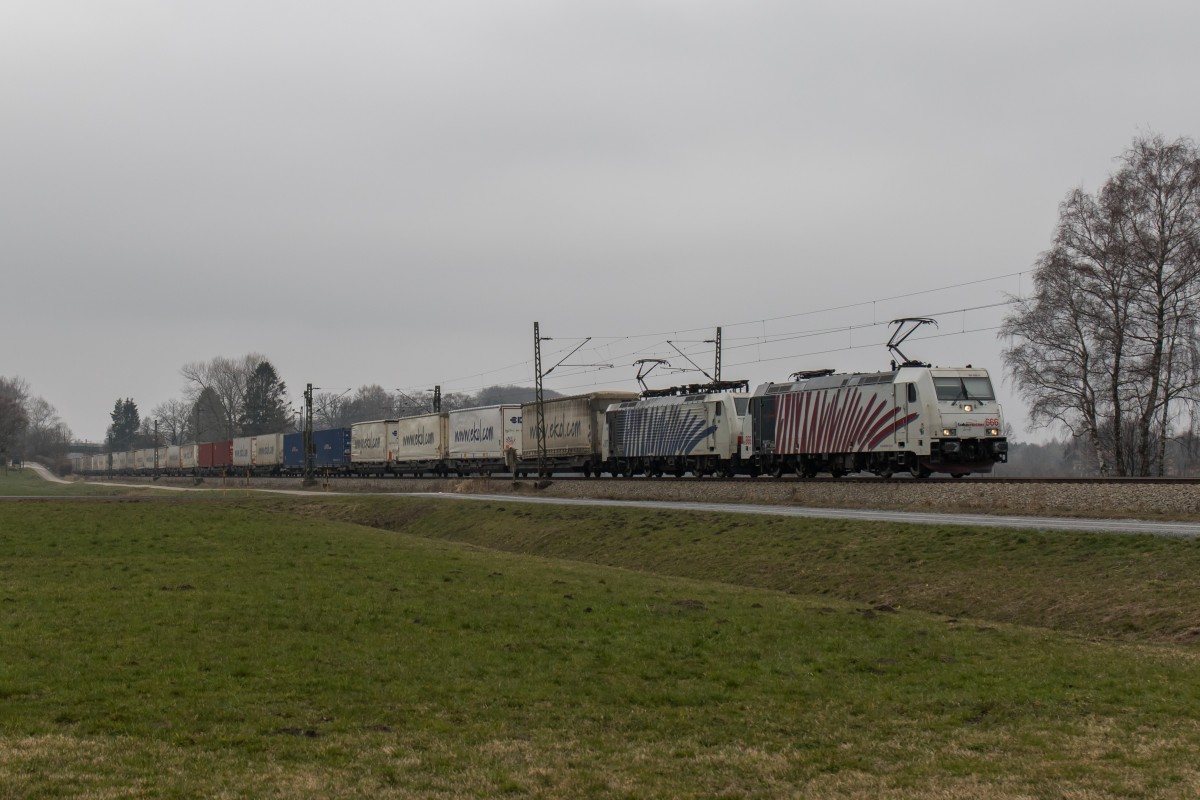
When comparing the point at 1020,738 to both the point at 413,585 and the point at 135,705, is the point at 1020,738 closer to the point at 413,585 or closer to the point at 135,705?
the point at 135,705

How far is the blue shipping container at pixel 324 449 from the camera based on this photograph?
3492 inches

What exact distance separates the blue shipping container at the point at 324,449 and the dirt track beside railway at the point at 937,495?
3735 centimetres

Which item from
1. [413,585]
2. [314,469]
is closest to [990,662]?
[413,585]

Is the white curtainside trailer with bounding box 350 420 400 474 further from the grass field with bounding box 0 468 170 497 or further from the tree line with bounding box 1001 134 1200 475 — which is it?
the tree line with bounding box 1001 134 1200 475

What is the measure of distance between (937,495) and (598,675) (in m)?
23.3

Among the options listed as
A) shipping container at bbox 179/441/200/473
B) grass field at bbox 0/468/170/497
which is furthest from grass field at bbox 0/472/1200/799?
shipping container at bbox 179/441/200/473

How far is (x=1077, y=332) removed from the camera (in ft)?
167

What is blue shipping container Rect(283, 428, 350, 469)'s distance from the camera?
8869 centimetres

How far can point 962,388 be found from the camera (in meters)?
38.6

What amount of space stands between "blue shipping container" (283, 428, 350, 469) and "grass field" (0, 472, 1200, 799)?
2490 inches

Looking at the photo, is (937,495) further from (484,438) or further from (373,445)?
(373,445)

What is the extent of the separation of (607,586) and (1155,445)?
39328 millimetres

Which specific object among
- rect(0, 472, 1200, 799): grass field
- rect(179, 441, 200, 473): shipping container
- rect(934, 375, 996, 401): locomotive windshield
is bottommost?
rect(0, 472, 1200, 799): grass field

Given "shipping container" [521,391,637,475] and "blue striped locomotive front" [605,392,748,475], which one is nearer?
"blue striped locomotive front" [605,392,748,475]
